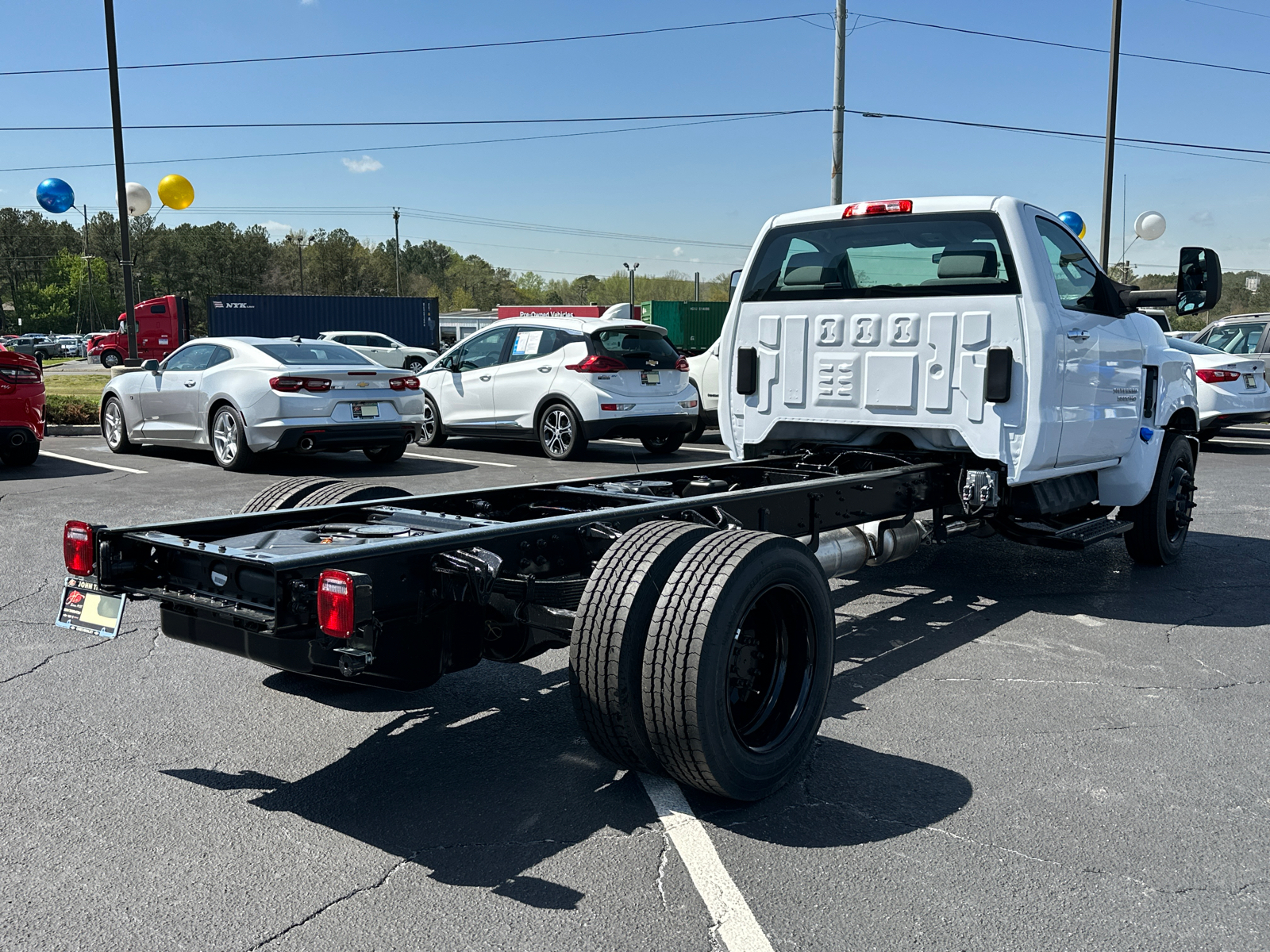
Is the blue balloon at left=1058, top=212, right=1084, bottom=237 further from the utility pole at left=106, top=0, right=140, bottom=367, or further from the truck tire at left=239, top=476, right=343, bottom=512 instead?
the truck tire at left=239, top=476, right=343, bottom=512

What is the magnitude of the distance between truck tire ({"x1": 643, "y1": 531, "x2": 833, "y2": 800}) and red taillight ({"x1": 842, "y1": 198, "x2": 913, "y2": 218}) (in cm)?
304

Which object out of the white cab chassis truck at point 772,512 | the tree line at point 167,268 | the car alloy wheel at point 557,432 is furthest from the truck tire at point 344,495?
the tree line at point 167,268

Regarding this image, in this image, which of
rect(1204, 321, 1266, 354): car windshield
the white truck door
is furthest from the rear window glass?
rect(1204, 321, 1266, 354): car windshield

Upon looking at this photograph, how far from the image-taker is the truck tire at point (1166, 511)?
23.1 feet

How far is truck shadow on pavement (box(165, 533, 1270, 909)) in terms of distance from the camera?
3.18 meters

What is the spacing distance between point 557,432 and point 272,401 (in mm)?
3438

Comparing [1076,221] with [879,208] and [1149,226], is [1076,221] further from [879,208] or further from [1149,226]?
[879,208]

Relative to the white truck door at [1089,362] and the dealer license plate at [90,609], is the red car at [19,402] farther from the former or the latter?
the white truck door at [1089,362]

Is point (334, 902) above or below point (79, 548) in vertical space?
below

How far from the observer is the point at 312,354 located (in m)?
11.9

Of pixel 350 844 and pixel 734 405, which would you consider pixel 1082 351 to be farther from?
pixel 350 844

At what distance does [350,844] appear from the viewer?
315 cm

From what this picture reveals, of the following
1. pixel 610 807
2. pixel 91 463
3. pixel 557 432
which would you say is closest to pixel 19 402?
pixel 91 463

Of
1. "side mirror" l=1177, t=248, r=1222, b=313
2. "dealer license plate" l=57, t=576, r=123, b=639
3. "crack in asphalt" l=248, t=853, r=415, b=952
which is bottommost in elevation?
"crack in asphalt" l=248, t=853, r=415, b=952
